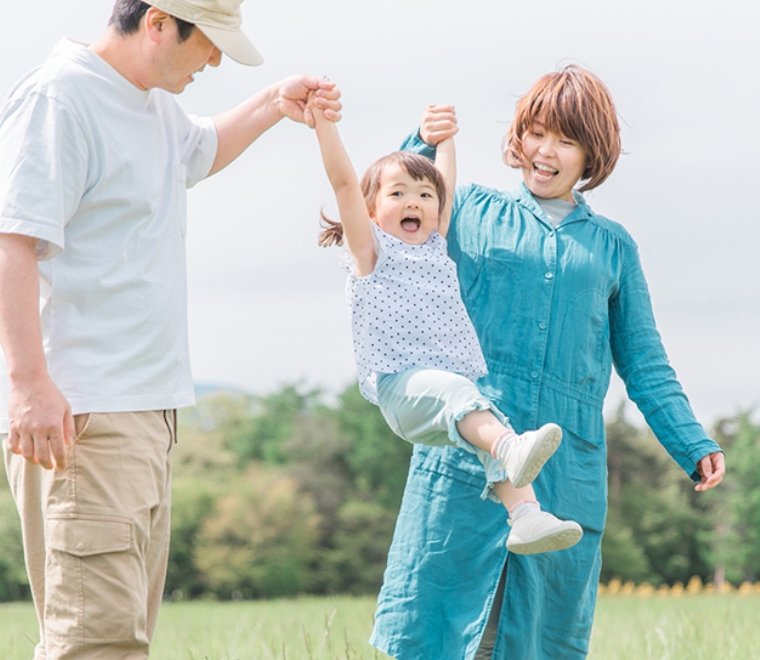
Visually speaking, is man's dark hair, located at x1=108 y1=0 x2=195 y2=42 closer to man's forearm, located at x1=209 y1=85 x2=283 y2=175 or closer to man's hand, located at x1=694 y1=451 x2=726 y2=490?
man's forearm, located at x1=209 y1=85 x2=283 y2=175

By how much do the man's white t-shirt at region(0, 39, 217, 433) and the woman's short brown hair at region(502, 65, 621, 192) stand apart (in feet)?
3.73

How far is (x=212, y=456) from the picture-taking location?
24812 millimetres

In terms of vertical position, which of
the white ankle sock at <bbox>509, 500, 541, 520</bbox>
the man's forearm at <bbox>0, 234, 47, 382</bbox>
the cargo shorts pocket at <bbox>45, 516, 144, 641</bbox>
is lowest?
the cargo shorts pocket at <bbox>45, 516, 144, 641</bbox>

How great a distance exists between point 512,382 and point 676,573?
20.0 metres

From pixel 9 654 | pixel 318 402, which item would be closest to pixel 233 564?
pixel 318 402

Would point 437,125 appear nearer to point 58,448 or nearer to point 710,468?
point 710,468

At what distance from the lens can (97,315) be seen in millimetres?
2504

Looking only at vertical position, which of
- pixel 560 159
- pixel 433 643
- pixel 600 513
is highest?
pixel 560 159

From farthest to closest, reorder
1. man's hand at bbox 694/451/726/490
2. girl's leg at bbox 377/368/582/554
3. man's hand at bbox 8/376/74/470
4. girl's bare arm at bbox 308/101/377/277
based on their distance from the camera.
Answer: man's hand at bbox 694/451/726/490, girl's bare arm at bbox 308/101/377/277, girl's leg at bbox 377/368/582/554, man's hand at bbox 8/376/74/470

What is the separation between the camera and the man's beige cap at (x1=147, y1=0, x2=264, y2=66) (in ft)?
8.11

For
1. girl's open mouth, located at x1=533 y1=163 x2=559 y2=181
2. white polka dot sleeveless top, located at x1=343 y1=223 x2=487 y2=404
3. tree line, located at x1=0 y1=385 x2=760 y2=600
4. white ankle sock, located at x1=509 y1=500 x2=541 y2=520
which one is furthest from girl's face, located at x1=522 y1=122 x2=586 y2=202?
tree line, located at x1=0 y1=385 x2=760 y2=600

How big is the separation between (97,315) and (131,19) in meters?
0.77

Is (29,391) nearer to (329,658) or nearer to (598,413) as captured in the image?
(598,413)

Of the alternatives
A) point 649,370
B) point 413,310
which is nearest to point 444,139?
point 413,310
